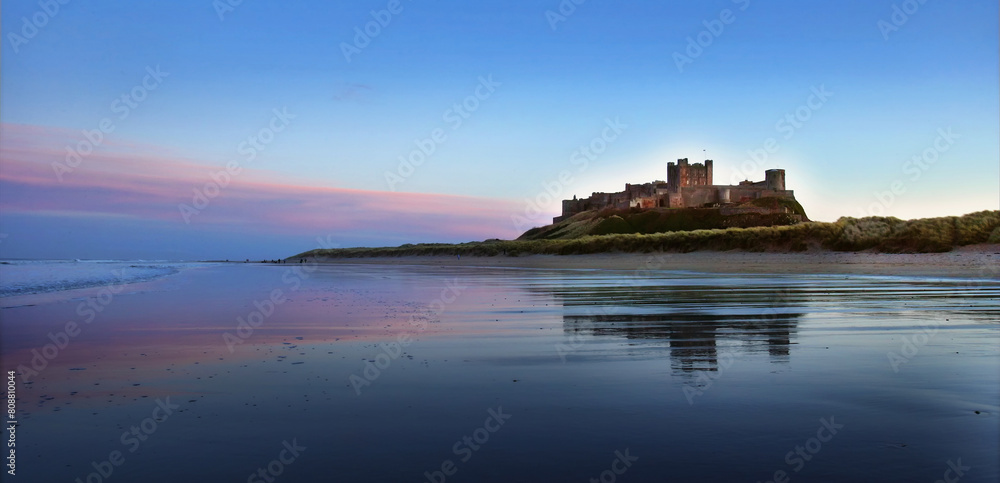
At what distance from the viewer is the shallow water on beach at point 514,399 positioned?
3773 millimetres

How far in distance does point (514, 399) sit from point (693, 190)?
147148 millimetres

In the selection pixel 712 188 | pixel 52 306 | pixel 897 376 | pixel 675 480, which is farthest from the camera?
pixel 712 188

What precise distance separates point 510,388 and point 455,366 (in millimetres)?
1305

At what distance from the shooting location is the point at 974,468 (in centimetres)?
365

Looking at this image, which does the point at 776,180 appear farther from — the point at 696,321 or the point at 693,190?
the point at 696,321

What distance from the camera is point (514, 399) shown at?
538 centimetres

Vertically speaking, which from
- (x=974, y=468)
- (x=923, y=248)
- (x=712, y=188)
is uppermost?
(x=712, y=188)

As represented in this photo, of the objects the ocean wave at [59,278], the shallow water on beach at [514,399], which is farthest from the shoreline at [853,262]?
the ocean wave at [59,278]

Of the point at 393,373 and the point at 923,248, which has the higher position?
the point at 923,248

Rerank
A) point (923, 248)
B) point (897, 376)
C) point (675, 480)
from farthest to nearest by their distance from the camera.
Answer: point (923, 248) → point (897, 376) → point (675, 480)

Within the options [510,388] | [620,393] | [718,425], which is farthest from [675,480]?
[510,388]

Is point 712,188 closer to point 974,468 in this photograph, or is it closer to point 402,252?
point 402,252

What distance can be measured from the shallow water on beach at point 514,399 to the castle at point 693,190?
448 ft

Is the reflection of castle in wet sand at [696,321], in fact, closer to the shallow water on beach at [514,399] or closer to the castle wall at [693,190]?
the shallow water on beach at [514,399]
